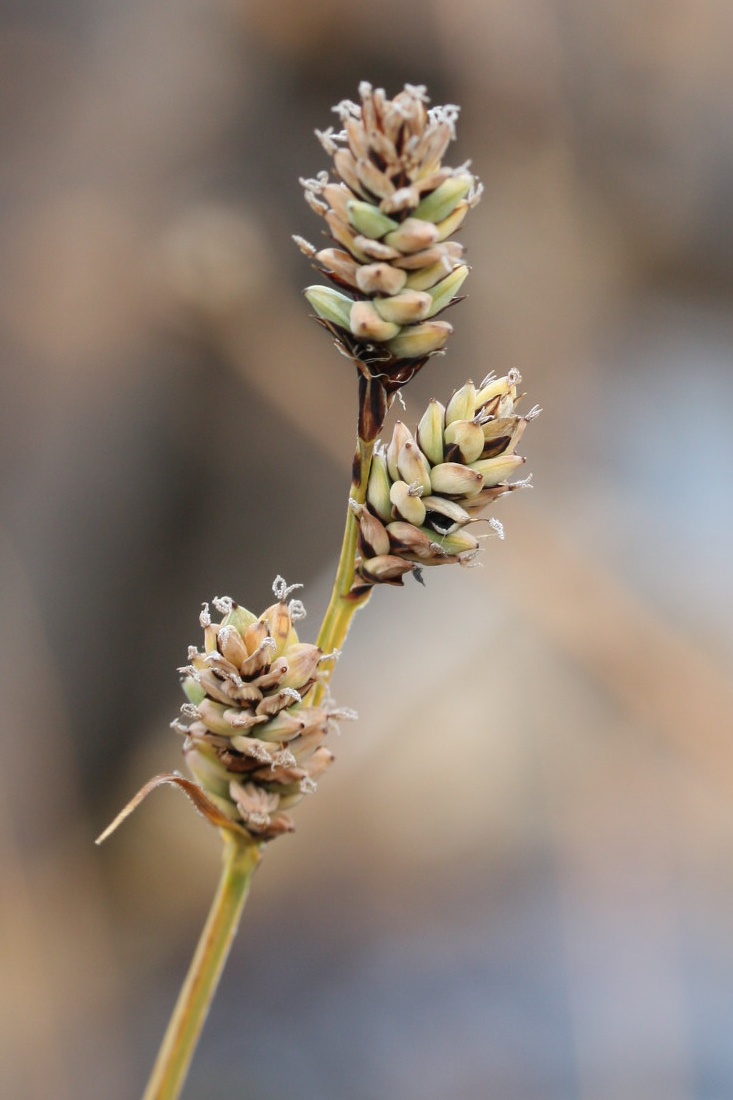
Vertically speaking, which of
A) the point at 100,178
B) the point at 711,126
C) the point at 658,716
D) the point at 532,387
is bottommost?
the point at 658,716

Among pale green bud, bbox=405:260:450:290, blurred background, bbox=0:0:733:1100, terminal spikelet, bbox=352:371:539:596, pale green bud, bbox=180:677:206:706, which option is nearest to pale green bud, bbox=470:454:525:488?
terminal spikelet, bbox=352:371:539:596

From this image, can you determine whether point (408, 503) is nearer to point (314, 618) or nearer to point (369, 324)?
point (369, 324)

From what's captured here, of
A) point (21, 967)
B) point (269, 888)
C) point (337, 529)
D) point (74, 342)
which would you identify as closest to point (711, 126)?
point (337, 529)

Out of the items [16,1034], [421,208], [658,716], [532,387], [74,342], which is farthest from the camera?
[532,387]

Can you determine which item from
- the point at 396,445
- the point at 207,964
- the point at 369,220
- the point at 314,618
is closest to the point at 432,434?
the point at 396,445

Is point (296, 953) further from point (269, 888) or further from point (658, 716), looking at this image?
point (658, 716)

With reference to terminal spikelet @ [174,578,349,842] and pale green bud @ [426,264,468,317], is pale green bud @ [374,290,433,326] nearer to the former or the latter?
pale green bud @ [426,264,468,317]
